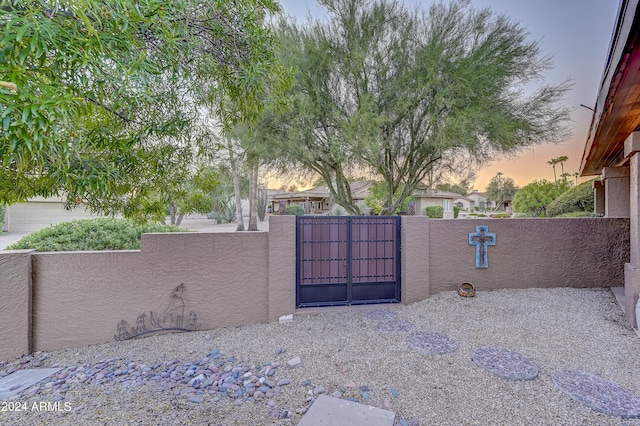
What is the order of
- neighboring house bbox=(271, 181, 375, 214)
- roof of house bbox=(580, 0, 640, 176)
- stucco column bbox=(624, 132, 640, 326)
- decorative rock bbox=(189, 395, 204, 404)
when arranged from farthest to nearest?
neighboring house bbox=(271, 181, 375, 214) < stucco column bbox=(624, 132, 640, 326) < decorative rock bbox=(189, 395, 204, 404) < roof of house bbox=(580, 0, 640, 176)

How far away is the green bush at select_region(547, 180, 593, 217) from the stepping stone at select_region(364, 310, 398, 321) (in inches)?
500

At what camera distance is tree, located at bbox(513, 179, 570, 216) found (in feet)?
Answer: 60.3

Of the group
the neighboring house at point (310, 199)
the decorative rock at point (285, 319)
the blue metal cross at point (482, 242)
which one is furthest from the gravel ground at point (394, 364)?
the neighboring house at point (310, 199)

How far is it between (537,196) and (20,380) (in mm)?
23394

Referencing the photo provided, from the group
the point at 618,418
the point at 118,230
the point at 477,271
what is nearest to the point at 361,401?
the point at 618,418

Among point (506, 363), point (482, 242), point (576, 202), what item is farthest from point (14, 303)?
point (576, 202)

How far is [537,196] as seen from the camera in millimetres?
18812

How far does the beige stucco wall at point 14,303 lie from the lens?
13.1 feet

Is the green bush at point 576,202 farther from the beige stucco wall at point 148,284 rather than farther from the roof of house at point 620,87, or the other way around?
the beige stucco wall at point 148,284

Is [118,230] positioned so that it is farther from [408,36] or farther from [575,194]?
[575,194]

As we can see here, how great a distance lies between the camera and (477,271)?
18.8 ft

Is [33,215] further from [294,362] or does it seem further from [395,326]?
[395,326]

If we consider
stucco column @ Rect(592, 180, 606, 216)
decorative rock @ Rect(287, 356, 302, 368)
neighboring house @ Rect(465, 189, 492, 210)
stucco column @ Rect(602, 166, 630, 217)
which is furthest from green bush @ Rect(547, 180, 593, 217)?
neighboring house @ Rect(465, 189, 492, 210)

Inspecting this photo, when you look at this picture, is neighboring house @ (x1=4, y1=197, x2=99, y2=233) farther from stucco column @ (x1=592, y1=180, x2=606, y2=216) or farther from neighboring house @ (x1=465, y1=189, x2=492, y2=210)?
neighboring house @ (x1=465, y1=189, x2=492, y2=210)
